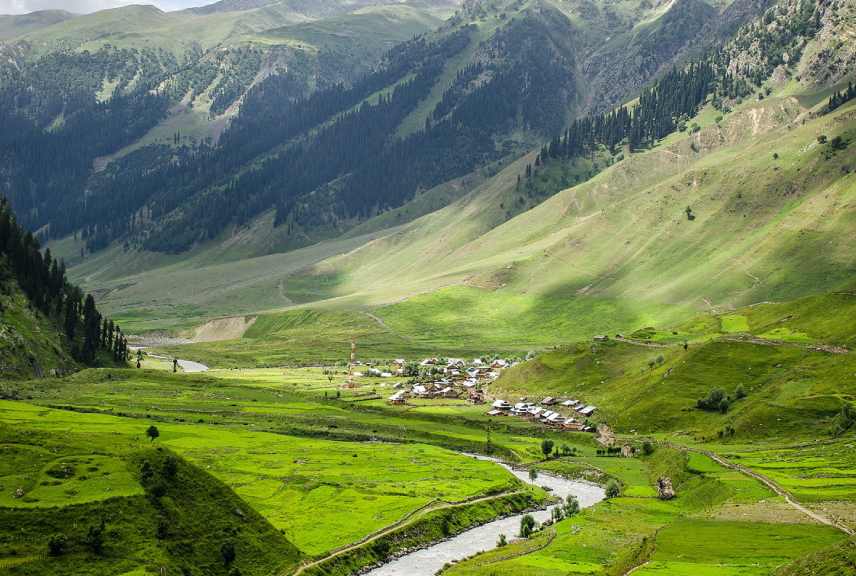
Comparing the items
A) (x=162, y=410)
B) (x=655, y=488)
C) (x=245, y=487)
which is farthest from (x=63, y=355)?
(x=655, y=488)

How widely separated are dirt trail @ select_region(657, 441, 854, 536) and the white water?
47.4ft

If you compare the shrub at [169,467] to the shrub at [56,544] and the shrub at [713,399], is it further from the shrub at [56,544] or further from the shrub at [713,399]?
the shrub at [713,399]

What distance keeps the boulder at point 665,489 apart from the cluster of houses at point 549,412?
35336mm

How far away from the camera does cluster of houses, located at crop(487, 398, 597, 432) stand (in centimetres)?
13812

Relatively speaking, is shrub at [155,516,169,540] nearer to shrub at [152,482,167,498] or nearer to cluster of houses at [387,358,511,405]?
shrub at [152,482,167,498]

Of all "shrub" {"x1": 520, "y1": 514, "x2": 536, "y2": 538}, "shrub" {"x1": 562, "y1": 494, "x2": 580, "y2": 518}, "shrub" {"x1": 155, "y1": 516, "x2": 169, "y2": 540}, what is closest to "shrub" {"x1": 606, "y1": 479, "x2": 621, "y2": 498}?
"shrub" {"x1": 562, "y1": 494, "x2": 580, "y2": 518}

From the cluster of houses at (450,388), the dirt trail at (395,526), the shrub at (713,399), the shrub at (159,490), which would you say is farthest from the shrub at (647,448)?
the shrub at (159,490)

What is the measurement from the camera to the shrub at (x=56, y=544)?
173 feet

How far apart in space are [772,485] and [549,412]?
6263cm

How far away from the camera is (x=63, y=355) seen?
172875mm

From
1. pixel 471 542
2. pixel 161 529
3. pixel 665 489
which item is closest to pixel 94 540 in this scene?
pixel 161 529

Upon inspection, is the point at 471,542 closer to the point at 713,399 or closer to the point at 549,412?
the point at 713,399

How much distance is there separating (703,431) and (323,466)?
56.8 metres

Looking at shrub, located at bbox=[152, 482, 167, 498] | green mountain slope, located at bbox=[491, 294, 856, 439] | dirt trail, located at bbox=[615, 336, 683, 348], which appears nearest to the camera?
shrub, located at bbox=[152, 482, 167, 498]
